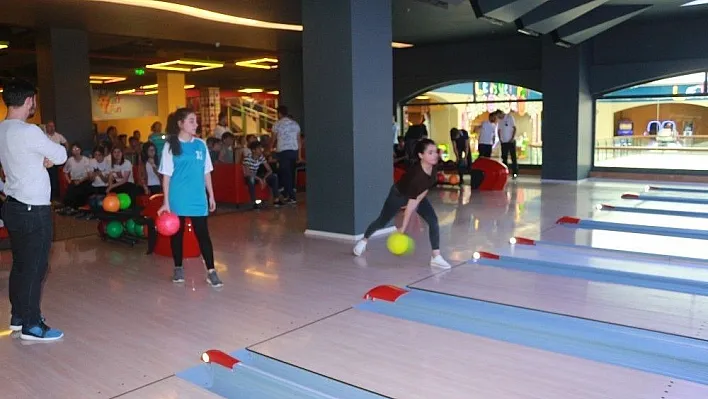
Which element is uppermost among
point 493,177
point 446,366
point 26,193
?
point 26,193

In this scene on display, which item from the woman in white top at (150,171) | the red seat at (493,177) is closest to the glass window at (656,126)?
the red seat at (493,177)

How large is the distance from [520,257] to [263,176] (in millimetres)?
4202

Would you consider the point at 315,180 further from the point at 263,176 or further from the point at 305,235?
the point at 263,176

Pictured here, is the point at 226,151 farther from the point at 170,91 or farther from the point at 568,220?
the point at 170,91

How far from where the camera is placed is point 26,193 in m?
3.24

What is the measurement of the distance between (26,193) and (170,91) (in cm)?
1486

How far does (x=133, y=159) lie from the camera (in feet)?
31.1

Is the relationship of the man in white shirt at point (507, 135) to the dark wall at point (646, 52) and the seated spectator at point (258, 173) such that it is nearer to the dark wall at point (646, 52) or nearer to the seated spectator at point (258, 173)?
the dark wall at point (646, 52)

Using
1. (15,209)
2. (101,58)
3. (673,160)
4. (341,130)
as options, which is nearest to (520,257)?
(341,130)

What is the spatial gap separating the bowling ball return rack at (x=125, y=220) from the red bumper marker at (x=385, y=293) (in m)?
2.37

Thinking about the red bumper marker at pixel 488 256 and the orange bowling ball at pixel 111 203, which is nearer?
the red bumper marker at pixel 488 256

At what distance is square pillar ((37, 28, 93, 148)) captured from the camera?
981cm

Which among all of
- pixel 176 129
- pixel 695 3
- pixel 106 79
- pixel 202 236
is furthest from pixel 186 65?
pixel 202 236

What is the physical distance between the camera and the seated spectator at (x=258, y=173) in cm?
816
